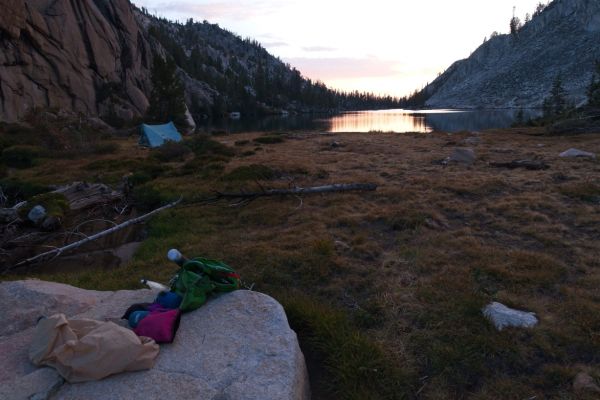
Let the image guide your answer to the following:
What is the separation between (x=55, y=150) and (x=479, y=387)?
89.4ft

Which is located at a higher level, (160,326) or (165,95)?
(165,95)

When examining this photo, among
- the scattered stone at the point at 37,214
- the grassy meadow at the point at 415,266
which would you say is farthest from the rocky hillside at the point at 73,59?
the grassy meadow at the point at 415,266

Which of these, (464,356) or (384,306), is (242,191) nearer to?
(384,306)

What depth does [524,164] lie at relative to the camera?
46.6 ft

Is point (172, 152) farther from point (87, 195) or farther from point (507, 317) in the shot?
point (507, 317)

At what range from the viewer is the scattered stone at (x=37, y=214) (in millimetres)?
11086

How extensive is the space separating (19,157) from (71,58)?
3916cm

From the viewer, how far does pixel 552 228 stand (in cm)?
802

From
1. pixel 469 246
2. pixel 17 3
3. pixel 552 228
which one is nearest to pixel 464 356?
pixel 469 246

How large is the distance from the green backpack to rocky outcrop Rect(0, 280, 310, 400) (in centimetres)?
13

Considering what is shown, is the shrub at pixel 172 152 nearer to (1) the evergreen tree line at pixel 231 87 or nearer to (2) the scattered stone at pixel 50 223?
(2) the scattered stone at pixel 50 223

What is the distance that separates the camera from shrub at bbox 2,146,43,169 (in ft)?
69.0

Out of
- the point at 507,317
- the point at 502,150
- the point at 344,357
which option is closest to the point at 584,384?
the point at 507,317

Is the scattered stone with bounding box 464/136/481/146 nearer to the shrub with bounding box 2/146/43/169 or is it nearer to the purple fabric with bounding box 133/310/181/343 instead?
the purple fabric with bounding box 133/310/181/343
